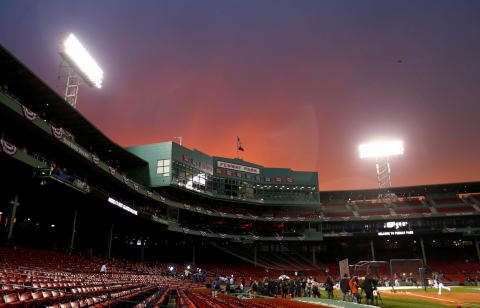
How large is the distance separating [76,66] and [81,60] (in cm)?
119

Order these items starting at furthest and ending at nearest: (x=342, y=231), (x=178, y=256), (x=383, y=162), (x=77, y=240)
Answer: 1. (x=383, y=162)
2. (x=342, y=231)
3. (x=178, y=256)
4. (x=77, y=240)

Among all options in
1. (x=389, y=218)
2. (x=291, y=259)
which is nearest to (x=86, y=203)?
(x=291, y=259)

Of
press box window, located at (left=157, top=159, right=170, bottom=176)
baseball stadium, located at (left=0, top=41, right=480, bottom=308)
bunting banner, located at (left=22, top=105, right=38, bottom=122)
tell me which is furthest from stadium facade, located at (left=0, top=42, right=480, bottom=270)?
bunting banner, located at (left=22, top=105, right=38, bottom=122)

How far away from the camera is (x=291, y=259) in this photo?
2437 inches

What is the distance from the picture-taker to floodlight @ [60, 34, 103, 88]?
40969 millimetres

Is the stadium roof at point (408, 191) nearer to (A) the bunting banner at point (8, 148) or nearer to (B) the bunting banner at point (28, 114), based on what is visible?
(B) the bunting banner at point (28, 114)

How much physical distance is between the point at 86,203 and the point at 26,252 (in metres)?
10.9

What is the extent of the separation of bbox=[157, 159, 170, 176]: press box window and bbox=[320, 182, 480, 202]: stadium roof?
31.7 metres

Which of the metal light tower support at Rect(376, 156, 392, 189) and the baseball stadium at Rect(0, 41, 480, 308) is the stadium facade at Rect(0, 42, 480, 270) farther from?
the metal light tower support at Rect(376, 156, 392, 189)

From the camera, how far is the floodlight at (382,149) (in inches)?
2623

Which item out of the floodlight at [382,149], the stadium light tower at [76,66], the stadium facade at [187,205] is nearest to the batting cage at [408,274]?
the stadium facade at [187,205]

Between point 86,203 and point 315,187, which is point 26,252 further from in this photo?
point 315,187

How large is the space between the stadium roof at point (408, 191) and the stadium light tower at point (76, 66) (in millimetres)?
44181

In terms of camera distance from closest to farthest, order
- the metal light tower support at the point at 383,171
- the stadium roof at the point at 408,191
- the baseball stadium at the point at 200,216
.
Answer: the baseball stadium at the point at 200,216
the stadium roof at the point at 408,191
the metal light tower support at the point at 383,171
